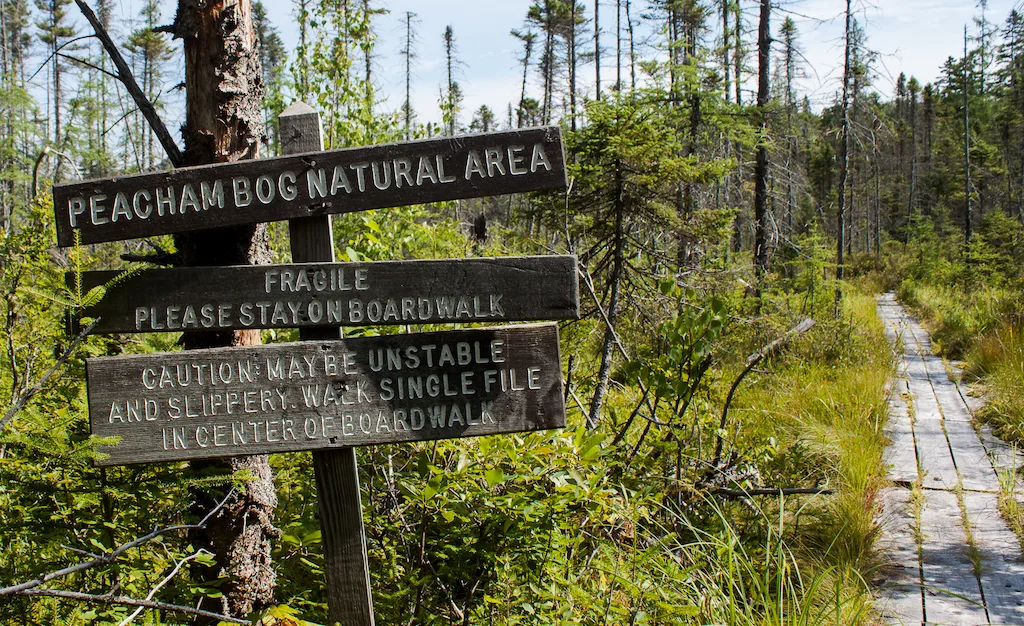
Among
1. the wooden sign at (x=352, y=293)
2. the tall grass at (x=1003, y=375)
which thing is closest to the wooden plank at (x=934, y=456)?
the tall grass at (x=1003, y=375)

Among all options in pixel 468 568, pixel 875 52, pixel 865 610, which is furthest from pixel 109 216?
pixel 875 52

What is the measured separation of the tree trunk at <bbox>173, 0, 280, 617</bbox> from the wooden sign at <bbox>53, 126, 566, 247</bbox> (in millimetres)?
343

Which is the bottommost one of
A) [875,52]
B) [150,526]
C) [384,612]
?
[384,612]

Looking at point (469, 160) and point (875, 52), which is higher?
point (875, 52)

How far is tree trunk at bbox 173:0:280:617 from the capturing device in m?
2.55

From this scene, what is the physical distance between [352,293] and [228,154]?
0.86 m

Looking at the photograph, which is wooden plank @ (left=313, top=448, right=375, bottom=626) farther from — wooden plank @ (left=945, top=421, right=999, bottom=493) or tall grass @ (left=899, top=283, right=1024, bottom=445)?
tall grass @ (left=899, top=283, right=1024, bottom=445)

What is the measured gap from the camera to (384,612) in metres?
2.87

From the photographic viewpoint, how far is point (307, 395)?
86.5 inches

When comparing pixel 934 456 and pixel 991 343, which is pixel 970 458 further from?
pixel 991 343

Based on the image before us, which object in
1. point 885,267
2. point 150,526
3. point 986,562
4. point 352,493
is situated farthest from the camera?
point 885,267

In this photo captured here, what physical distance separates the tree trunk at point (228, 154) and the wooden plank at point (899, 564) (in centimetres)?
268

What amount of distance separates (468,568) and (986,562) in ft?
9.92

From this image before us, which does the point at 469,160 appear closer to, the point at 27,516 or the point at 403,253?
the point at 27,516
